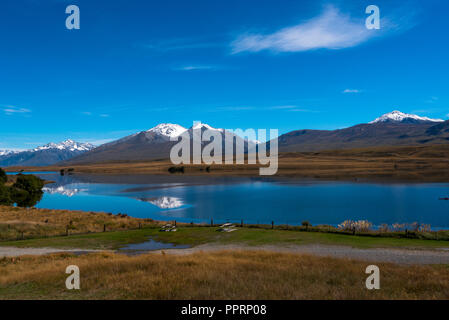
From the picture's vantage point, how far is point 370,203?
61.9m

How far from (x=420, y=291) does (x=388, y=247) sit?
15508 millimetres

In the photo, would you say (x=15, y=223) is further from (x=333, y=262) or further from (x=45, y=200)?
(x=45, y=200)

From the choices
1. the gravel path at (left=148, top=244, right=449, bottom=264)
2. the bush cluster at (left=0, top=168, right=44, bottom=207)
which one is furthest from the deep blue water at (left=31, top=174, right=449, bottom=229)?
the gravel path at (left=148, top=244, right=449, bottom=264)

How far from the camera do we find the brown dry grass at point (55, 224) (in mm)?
38531

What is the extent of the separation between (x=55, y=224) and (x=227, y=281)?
37529 millimetres

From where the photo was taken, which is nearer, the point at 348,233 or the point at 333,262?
the point at 333,262

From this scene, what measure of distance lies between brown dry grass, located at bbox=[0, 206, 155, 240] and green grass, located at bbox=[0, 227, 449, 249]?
390cm

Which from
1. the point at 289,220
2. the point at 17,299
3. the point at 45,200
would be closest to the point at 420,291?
the point at 17,299

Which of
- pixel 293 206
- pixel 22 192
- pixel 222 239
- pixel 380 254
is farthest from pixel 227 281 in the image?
pixel 22 192

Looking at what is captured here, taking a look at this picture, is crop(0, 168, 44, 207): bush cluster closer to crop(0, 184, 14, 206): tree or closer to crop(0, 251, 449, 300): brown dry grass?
crop(0, 184, 14, 206): tree

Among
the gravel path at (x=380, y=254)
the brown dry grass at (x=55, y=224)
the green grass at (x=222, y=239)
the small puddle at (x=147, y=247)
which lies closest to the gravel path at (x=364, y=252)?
the gravel path at (x=380, y=254)

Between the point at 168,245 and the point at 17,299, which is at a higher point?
the point at 17,299

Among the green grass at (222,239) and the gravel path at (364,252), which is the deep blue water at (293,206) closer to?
the green grass at (222,239)

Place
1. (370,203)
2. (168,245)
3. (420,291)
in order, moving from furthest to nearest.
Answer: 1. (370,203)
2. (168,245)
3. (420,291)
